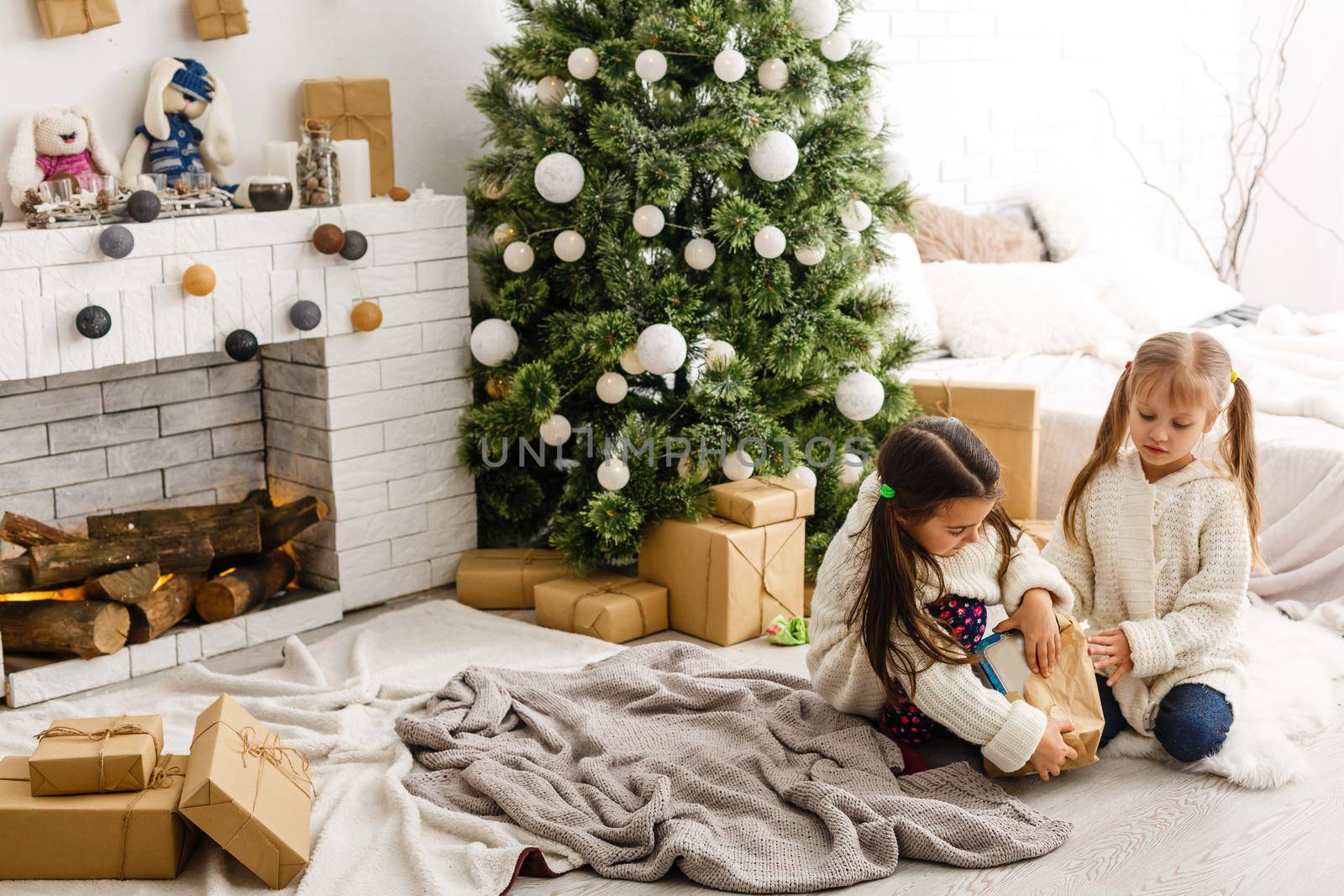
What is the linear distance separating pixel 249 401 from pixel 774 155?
1.40 meters

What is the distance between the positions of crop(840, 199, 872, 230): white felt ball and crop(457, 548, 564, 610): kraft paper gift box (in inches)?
41.0

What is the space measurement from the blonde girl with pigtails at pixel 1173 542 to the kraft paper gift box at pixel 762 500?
71 cm

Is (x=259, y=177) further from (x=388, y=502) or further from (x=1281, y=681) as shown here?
(x=1281, y=681)

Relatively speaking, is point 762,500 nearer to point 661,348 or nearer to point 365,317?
point 661,348

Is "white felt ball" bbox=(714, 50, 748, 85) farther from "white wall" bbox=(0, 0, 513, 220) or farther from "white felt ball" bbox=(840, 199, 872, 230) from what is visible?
"white wall" bbox=(0, 0, 513, 220)

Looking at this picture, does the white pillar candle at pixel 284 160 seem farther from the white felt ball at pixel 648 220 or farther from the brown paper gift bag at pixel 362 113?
the white felt ball at pixel 648 220

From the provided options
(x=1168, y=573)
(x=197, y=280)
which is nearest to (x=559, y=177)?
(x=197, y=280)

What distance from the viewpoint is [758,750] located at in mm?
2383

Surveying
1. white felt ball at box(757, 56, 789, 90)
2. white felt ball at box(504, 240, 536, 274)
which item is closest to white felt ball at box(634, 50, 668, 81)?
white felt ball at box(757, 56, 789, 90)

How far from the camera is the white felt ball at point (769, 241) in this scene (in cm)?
302

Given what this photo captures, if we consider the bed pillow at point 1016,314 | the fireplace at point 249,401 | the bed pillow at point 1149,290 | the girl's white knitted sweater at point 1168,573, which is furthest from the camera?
the bed pillow at point 1149,290

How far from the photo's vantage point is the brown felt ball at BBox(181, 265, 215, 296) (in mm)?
2781

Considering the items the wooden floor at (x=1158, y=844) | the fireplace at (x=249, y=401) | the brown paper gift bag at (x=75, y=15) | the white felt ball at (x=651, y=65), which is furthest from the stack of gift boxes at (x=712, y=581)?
the brown paper gift bag at (x=75, y=15)

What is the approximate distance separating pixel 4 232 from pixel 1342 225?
4.95m
